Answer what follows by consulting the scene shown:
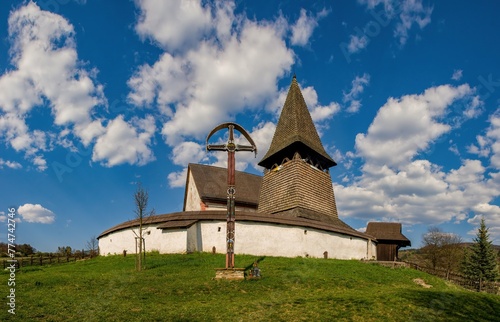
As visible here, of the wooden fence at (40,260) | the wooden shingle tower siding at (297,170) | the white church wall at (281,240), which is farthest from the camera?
the wooden shingle tower siding at (297,170)

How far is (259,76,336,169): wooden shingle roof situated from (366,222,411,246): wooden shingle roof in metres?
9.54

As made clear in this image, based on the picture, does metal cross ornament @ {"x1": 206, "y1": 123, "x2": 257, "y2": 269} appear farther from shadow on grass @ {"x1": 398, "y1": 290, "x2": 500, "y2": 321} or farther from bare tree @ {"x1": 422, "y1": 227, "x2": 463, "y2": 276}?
bare tree @ {"x1": 422, "y1": 227, "x2": 463, "y2": 276}

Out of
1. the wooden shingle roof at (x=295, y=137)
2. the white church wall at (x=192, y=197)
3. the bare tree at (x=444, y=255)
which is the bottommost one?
the bare tree at (x=444, y=255)

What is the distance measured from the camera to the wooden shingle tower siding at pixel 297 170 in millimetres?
31203

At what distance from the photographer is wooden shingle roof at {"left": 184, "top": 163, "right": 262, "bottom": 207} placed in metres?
38.0

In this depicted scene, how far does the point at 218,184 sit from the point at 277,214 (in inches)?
467

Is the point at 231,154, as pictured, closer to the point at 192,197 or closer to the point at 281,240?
the point at 281,240

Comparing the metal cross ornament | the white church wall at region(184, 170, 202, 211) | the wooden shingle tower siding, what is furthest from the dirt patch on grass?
the white church wall at region(184, 170, 202, 211)

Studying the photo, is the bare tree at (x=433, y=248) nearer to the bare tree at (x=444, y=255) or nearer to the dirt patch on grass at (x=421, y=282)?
the bare tree at (x=444, y=255)

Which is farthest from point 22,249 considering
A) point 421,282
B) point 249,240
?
point 421,282

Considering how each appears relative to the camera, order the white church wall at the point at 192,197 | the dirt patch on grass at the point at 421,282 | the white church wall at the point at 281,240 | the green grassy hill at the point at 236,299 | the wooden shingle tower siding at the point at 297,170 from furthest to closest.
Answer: the white church wall at the point at 192,197 → the wooden shingle tower siding at the point at 297,170 → the white church wall at the point at 281,240 → the dirt patch on grass at the point at 421,282 → the green grassy hill at the point at 236,299

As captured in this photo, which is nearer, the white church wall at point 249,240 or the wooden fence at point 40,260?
the white church wall at point 249,240

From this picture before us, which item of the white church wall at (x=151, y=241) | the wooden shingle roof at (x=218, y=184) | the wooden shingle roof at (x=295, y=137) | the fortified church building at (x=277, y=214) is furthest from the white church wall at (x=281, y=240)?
the wooden shingle roof at (x=218, y=184)

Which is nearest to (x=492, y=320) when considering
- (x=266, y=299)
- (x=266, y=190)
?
(x=266, y=299)
